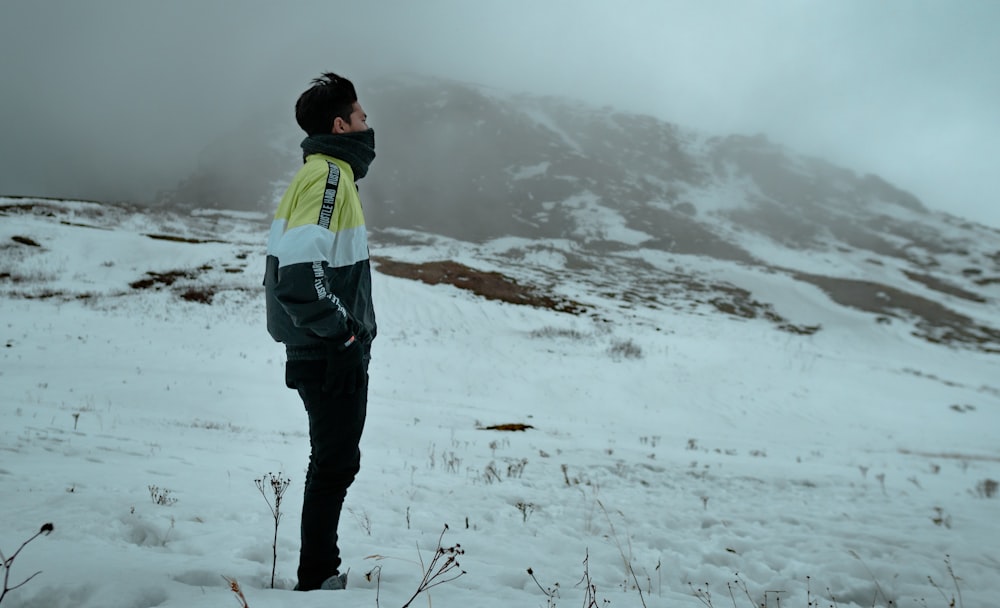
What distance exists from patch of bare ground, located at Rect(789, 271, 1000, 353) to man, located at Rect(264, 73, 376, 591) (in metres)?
37.1

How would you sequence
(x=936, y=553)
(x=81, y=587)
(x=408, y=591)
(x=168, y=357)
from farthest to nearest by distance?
(x=168, y=357) < (x=936, y=553) < (x=408, y=591) < (x=81, y=587)

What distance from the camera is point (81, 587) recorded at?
2035 millimetres

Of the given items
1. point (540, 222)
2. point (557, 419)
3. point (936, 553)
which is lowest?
point (557, 419)

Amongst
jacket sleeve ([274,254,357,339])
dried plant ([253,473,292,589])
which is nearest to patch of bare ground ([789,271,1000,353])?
dried plant ([253,473,292,589])

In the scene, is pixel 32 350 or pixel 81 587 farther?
pixel 32 350

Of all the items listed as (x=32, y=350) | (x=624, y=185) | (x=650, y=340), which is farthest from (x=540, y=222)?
(x=32, y=350)

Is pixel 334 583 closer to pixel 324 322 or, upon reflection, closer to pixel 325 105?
pixel 324 322

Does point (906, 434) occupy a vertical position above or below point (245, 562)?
below

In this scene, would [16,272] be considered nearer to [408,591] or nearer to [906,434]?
[408,591]

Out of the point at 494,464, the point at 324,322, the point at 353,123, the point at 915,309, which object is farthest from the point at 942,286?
the point at 324,322

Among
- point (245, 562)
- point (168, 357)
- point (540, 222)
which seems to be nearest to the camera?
point (245, 562)

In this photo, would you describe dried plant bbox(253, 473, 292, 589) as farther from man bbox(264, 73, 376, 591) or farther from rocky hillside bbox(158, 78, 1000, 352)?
rocky hillside bbox(158, 78, 1000, 352)

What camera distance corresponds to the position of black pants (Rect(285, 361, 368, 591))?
2.44m

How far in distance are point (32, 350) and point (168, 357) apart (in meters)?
2.72
